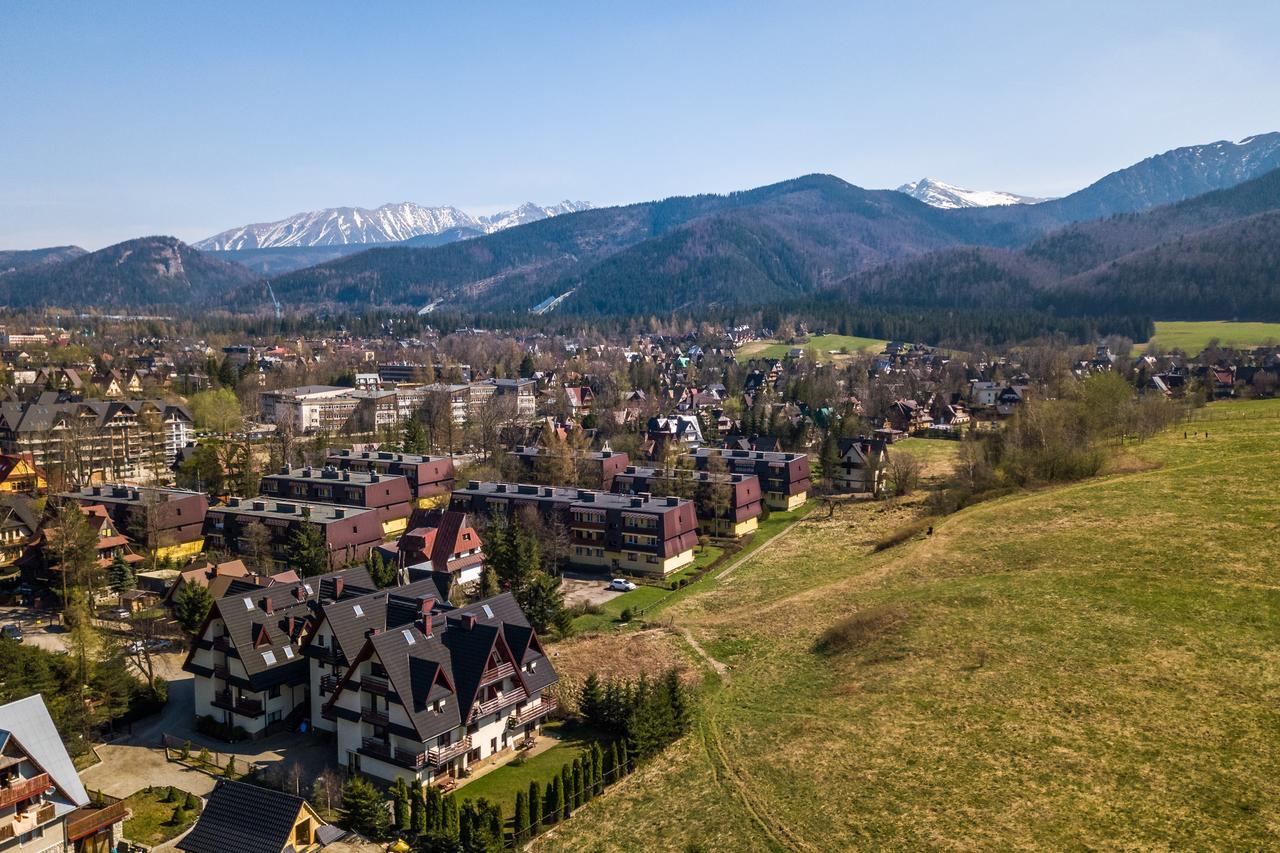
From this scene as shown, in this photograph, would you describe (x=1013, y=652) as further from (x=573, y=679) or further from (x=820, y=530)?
(x=820, y=530)

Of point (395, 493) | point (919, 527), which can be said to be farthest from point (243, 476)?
point (919, 527)

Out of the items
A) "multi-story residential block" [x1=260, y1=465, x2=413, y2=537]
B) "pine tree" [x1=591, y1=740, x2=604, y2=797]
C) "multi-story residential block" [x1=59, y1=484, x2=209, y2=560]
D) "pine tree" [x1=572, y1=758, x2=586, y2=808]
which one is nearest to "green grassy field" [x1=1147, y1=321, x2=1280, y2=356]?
"multi-story residential block" [x1=260, y1=465, x2=413, y2=537]

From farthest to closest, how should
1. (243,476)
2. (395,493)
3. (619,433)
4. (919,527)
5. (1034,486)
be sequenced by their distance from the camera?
1. (619,433)
2. (243,476)
3. (395,493)
4. (1034,486)
5. (919,527)

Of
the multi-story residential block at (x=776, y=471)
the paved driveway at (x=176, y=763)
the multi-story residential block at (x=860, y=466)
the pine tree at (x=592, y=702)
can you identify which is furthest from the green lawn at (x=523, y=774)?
the multi-story residential block at (x=860, y=466)

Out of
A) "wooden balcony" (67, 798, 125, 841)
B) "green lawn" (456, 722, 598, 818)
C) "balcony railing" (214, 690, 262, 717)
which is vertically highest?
"wooden balcony" (67, 798, 125, 841)

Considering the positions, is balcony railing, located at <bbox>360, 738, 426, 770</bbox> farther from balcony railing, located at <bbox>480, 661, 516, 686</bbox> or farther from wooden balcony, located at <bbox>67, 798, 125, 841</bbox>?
wooden balcony, located at <bbox>67, 798, 125, 841</bbox>

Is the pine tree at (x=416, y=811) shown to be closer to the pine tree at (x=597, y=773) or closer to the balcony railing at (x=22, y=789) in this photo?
the pine tree at (x=597, y=773)
